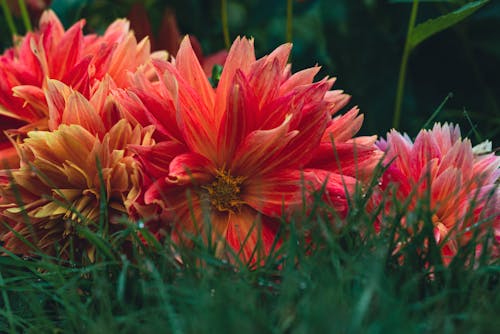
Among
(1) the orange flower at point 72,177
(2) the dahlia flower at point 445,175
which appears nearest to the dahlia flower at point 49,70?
(1) the orange flower at point 72,177

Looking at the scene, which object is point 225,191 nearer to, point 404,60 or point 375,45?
point 404,60

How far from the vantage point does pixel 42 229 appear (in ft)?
1.70

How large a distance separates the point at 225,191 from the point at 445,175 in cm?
14

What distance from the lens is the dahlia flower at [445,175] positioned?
490 millimetres

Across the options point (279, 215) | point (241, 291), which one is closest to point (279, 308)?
point (241, 291)

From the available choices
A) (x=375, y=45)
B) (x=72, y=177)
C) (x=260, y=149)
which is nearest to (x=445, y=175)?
(x=260, y=149)

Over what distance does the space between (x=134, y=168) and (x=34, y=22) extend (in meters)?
0.54

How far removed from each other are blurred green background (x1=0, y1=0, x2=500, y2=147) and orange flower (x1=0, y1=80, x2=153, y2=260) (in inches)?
15.6

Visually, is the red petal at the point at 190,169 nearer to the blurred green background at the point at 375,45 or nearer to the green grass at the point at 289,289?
the green grass at the point at 289,289

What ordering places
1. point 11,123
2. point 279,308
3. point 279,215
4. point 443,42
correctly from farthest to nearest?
point 443,42 → point 11,123 → point 279,215 → point 279,308

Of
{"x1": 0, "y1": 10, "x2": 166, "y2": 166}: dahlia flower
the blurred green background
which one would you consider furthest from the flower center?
the blurred green background

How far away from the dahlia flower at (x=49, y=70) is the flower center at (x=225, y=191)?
11cm

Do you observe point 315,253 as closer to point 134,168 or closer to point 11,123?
point 134,168

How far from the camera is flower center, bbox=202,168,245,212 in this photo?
1.67ft
